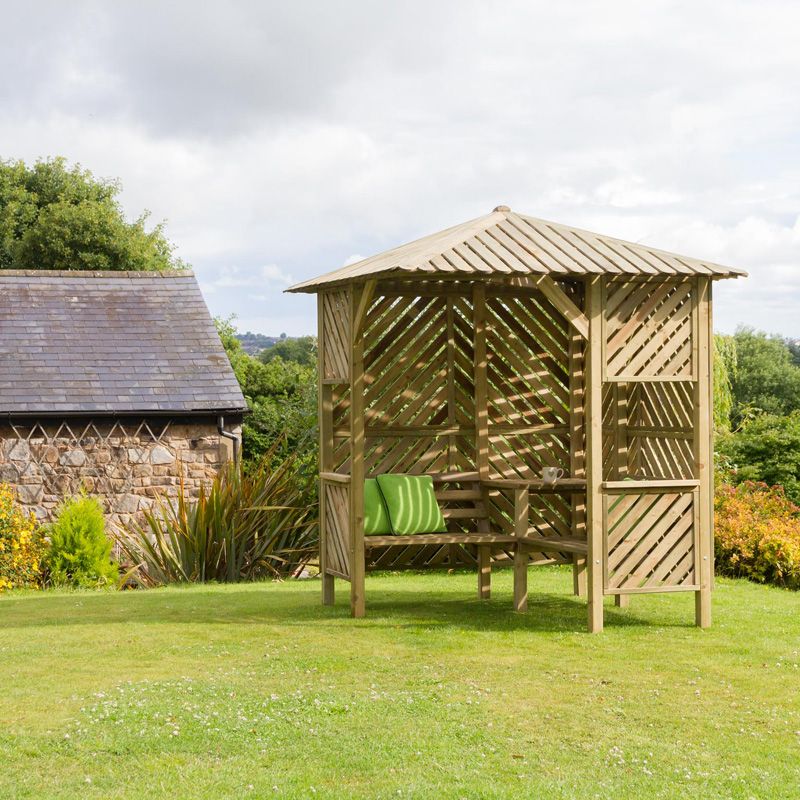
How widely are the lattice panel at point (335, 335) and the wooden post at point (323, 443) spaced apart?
4cm

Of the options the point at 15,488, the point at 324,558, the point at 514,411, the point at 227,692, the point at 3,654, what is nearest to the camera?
the point at 227,692

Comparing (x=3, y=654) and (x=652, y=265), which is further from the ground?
(x=652, y=265)

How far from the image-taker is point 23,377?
531 inches

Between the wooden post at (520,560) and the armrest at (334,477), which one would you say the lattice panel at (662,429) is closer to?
the wooden post at (520,560)

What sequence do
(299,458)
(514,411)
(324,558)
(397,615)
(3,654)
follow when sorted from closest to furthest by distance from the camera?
(3,654) → (397,615) → (324,558) → (514,411) → (299,458)

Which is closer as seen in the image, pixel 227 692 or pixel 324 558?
pixel 227 692

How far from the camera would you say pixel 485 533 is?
9.31 meters

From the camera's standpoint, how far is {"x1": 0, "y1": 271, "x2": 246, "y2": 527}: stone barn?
42.8 ft

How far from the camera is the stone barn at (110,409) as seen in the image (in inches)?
514

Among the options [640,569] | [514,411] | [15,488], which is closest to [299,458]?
[15,488]

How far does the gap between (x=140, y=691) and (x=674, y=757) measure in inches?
110

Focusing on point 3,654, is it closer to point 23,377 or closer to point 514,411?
point 514,411

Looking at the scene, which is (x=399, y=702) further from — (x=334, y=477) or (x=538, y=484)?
(x=538, y=484)

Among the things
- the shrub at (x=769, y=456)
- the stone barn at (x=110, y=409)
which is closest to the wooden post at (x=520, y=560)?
the stone barn at (x=110, y=409)
